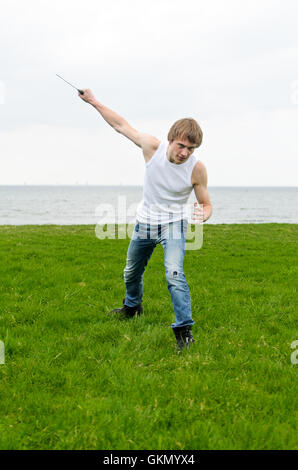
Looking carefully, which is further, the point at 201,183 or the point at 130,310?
the point at 130,310

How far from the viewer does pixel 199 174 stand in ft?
16.1

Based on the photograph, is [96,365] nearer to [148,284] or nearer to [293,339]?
[293,339]

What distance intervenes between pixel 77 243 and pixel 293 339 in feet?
29.8

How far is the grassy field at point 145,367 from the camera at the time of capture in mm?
3242

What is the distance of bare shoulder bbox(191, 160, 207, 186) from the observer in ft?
16.0

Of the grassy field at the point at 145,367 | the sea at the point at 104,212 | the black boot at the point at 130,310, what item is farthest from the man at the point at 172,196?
the sea at the point at 104,212

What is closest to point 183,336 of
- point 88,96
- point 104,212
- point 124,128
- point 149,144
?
point 149,144

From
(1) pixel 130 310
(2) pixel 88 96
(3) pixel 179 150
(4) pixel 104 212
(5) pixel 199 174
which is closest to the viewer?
(3) pixel 179 150

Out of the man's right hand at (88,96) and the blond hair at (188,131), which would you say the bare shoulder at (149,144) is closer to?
the blond hair at (188,131)

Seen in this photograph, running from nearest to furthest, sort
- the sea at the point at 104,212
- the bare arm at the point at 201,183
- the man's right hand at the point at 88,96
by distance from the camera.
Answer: the bare arm at the point at 201,183, the man's right hand at the point at 88,96, the sea at the point at 104,212

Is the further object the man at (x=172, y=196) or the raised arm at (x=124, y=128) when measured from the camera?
the raised arm at (x=124, y=128)

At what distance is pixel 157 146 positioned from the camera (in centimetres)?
511

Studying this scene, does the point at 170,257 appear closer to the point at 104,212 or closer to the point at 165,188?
the point at 165,188

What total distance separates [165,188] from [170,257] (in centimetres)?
87
